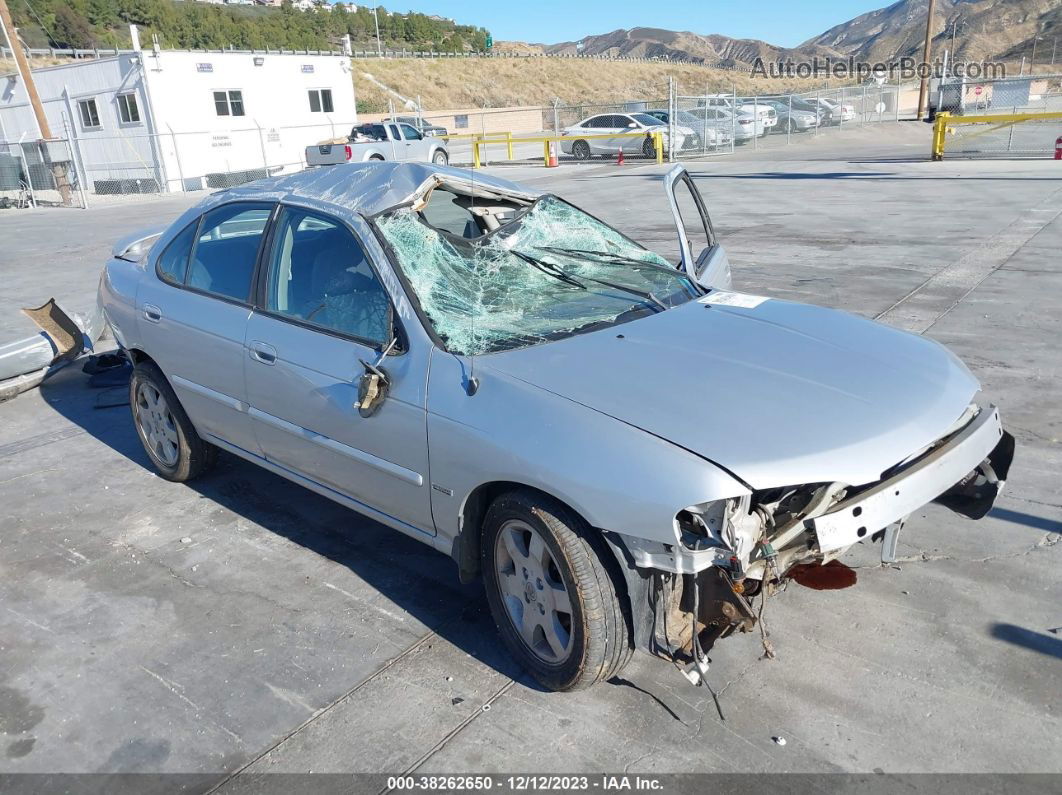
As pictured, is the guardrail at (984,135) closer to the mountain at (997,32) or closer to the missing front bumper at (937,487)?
the missing front bumper at (937,487)

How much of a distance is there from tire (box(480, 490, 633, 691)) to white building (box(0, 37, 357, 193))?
988 inches

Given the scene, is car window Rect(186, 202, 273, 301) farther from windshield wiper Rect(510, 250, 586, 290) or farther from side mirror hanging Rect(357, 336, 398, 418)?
windshield wiper Rect(510, 250, 586, 290)

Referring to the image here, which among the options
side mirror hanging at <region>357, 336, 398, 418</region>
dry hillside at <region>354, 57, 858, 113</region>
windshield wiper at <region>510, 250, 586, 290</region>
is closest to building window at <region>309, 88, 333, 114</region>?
dry hillside at <region>354, 57, 858, 113</region>

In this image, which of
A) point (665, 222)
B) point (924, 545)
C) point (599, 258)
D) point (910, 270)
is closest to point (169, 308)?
point (599, 258)

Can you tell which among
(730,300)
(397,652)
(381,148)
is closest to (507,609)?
(397,652)

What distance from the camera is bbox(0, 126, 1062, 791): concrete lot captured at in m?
2.72

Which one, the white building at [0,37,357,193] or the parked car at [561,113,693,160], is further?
the parked car at [561,113,693,160]

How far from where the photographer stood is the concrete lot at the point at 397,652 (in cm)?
272

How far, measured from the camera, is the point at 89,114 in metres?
28.2

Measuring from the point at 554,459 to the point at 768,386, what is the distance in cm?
80

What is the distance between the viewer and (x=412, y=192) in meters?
3.71

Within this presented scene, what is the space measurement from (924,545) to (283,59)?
31.3m

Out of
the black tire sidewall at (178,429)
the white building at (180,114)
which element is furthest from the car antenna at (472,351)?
the white building at (180,114)

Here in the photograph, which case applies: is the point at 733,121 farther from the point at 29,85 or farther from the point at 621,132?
the point at 29,85
